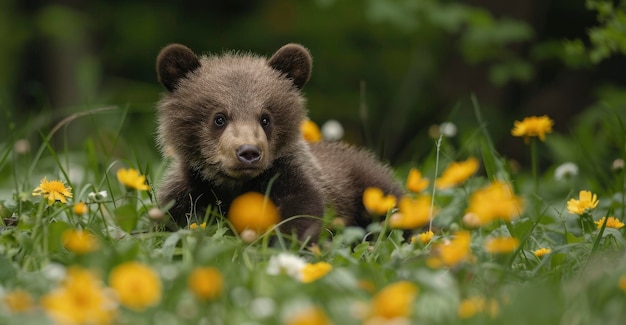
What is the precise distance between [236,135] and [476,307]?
1993mm

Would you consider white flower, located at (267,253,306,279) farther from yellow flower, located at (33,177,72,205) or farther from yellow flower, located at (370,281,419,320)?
yellow flower, located at (33,177,72,205)

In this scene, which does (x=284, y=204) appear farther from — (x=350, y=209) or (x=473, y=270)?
(x=473, y=270)

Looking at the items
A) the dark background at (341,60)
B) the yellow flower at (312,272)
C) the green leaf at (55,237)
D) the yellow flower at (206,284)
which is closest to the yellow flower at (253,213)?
the yellow flower at (312,272)

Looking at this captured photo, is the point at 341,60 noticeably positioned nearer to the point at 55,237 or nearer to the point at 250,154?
the point at 250,154

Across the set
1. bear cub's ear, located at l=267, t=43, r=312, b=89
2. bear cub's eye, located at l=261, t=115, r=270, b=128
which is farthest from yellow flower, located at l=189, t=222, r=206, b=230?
bear cub's ear, located at l=267, t=43, r=312, b=89

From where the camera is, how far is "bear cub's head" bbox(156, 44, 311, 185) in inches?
178

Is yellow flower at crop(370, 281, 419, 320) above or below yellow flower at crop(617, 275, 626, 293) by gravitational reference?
above

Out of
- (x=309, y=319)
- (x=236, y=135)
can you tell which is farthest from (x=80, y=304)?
(x=236, y=135)

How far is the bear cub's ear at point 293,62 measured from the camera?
16.2 feet

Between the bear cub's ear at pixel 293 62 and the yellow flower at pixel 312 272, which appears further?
the bear cub's ear at pixel 293 62

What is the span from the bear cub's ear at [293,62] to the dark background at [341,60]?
11.5ft

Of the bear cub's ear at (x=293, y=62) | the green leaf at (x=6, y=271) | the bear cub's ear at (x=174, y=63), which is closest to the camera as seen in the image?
the green leaf at (x=6, y=271)

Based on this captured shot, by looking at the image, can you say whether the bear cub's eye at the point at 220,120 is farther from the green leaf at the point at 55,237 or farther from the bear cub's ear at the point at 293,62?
the green leaf at the point at 55,237

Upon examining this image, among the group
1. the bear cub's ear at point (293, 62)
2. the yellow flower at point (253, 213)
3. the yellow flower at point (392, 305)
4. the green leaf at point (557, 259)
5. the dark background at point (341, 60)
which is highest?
the yellow flower at point (392, 305)
